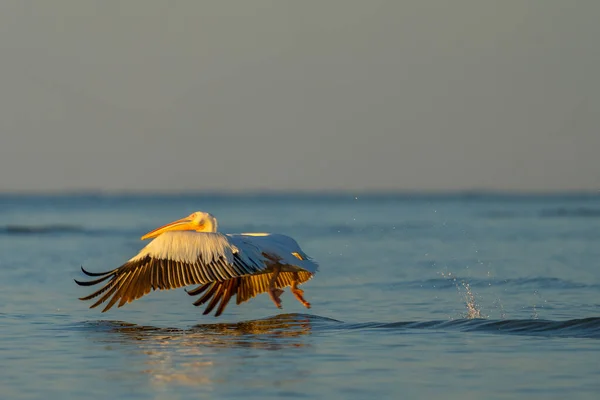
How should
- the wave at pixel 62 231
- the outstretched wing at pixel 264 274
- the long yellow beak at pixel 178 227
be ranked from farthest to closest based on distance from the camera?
1. the wave at pixel 62 231
2. the long yellow beak at pixel 178 227
3. the outstretched wing at pixel 264 274

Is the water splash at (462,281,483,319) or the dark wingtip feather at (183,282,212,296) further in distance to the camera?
the water splash at (462,281,483,319)

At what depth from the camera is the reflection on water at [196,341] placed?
7.99m

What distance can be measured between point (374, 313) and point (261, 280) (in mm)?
1194

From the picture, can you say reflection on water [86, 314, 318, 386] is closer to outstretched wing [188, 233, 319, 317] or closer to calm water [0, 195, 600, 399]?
calm water [0, 195, 600, 399]

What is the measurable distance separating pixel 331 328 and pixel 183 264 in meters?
1.45

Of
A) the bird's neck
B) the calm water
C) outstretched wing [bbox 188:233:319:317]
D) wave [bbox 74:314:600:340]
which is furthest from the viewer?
the bird's neck

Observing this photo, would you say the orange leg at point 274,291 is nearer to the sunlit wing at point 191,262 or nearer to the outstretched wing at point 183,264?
the sunlit wing at point 191,262

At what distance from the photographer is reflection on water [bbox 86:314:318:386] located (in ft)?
26.2

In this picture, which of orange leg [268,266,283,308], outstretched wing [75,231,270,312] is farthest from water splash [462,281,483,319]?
outstretched wing [75,231,270,312]

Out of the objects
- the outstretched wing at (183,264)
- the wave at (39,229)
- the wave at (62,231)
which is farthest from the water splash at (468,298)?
the wave at (39,229)

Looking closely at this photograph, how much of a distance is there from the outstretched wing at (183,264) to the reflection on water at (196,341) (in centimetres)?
41

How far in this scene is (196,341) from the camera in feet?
31.5

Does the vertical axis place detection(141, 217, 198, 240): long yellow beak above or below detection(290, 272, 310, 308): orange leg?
above

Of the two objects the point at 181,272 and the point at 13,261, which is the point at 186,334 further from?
the point at 13,261
